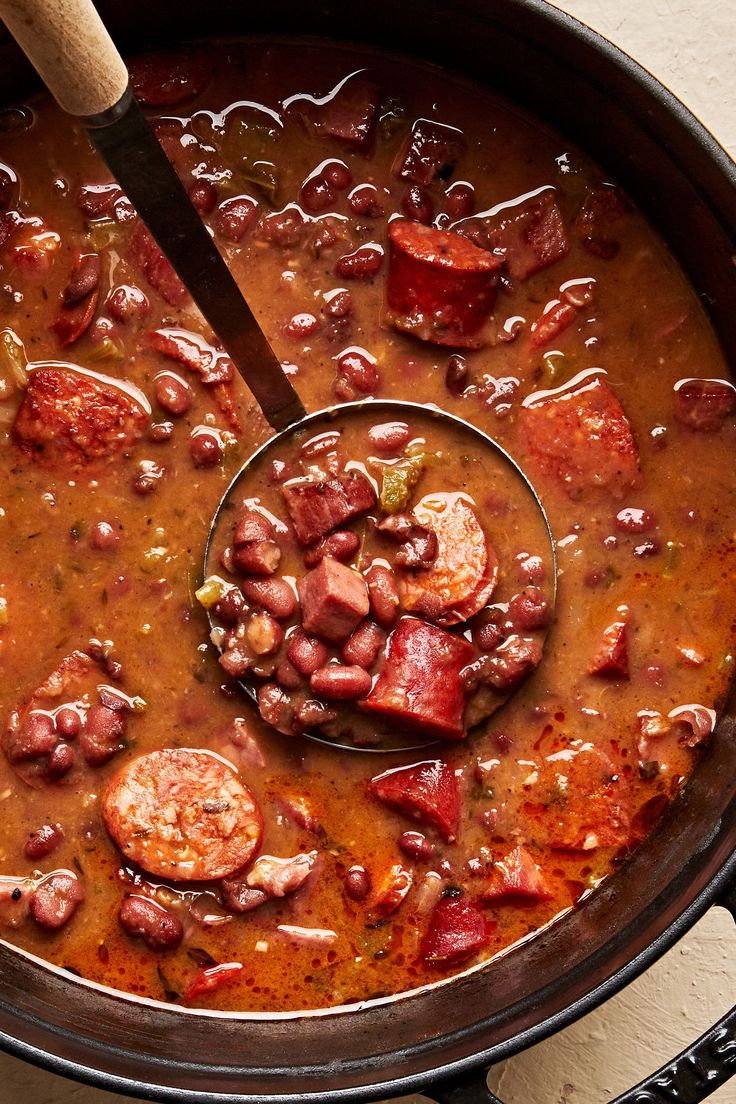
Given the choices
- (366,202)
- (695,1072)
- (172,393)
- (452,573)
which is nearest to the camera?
(695,1072)

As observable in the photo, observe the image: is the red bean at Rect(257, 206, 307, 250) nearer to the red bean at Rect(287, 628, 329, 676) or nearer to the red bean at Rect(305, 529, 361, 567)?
the red bean at Rect(305, 529, 361, 567)

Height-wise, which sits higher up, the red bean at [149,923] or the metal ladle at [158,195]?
the metal ladle at [158,195]

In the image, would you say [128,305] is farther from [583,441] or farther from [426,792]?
[426,792]

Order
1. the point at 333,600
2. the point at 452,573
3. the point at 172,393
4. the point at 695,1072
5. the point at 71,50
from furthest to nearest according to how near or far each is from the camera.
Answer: the point at 172,393 < the point at 452,573 < the point at 333,600 < the point at 695,1072 < the point at 71,50

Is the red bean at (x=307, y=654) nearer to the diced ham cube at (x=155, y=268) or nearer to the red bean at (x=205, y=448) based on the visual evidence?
the red bean at (x=205, y=448)

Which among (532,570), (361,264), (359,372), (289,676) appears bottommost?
(289,676)

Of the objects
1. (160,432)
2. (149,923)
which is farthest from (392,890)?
(160,432)

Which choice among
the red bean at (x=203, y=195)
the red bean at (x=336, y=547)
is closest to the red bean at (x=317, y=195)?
the red bean at (x=203, y=195)
